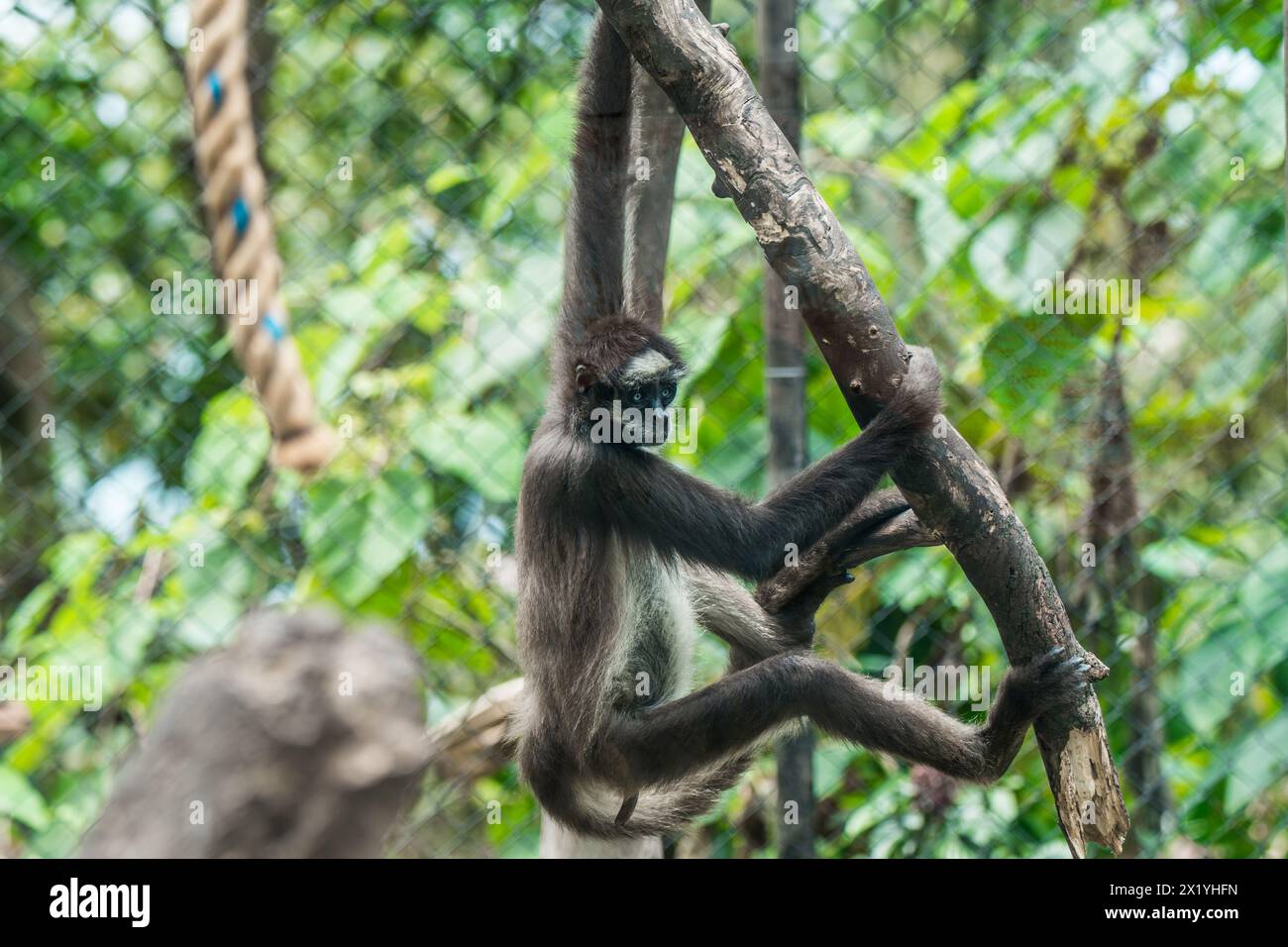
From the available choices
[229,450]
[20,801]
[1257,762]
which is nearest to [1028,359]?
[1257,762]

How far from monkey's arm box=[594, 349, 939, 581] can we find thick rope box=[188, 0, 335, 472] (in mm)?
1993

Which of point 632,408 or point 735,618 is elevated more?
point 632,408

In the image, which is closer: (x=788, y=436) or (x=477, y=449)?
(x=788, y=436)

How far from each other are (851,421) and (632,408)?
190 cm

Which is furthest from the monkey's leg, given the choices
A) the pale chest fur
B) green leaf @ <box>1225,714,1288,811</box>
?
green leaf @ <box>1225,714,1288,811</box>

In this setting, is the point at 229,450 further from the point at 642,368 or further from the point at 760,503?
the point at 760,503

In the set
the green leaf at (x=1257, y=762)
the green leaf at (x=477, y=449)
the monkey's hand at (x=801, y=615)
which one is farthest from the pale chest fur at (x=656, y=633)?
the green leaf at (x=1257, y=762)

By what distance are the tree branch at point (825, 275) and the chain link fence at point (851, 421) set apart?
74.0 inches

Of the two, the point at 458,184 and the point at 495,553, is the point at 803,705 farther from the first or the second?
the point at 458,184

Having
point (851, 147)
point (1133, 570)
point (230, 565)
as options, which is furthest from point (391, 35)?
point (1133, 570)

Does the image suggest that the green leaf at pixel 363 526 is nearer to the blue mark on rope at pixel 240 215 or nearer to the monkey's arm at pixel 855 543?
the blue mark on rope at pixel 240 215

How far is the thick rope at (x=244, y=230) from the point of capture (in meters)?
5.54

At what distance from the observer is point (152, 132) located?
6793mm

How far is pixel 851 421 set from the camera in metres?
5.82
